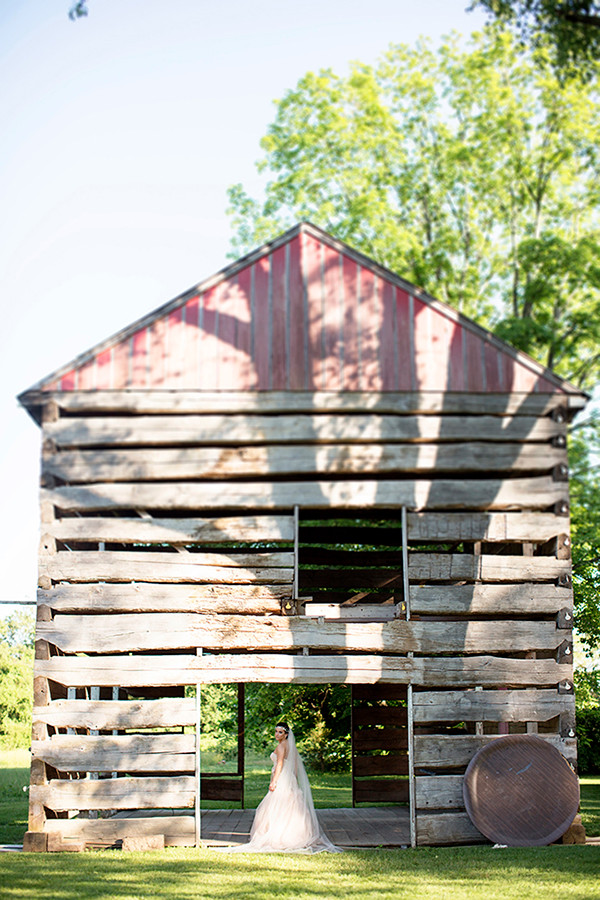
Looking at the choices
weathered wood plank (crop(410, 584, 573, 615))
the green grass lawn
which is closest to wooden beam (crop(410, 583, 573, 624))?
weathered wood plank (crop(410, 584, 573, 615))

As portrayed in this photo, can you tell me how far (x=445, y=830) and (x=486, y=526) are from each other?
131 inches

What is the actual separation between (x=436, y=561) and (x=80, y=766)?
4527 mm

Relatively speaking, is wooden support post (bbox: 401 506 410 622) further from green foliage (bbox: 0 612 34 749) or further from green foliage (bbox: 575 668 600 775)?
green foliage (bbox: 0 612 34 749)

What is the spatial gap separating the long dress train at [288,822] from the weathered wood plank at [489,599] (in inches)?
111

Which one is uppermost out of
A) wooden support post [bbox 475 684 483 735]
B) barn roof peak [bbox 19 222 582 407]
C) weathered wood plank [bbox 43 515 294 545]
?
barn roof peak [bbox 19 222 582 407]

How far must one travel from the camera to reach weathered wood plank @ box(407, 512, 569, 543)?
1027 cm

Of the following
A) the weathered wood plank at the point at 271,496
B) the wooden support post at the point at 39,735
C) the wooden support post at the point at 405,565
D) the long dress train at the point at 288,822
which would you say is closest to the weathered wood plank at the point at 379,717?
the long dress train at the point at 288,822

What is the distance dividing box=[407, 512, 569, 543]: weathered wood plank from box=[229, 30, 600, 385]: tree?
12.7 meters

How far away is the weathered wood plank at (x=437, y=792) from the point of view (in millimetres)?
9680

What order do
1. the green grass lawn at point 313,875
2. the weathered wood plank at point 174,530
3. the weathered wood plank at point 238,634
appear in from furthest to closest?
1. the weathered wood plank at point 174,530
2. the weathered wood plank at point 238,634
3. the green grass lawn at point 313,875

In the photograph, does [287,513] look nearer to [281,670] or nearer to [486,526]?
[281,670]

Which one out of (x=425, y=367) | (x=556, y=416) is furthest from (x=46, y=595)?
(x=556, y=416)

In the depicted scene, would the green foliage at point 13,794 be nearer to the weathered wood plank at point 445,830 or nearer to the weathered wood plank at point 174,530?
the weathered wood plank at point 174,530

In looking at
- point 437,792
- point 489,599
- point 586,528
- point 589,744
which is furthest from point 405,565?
point 589,744
